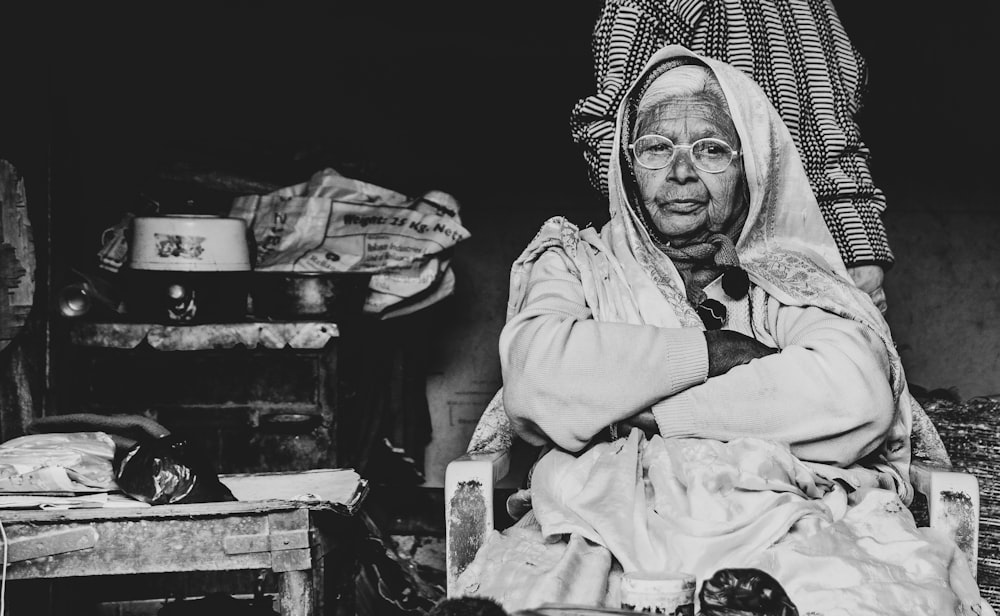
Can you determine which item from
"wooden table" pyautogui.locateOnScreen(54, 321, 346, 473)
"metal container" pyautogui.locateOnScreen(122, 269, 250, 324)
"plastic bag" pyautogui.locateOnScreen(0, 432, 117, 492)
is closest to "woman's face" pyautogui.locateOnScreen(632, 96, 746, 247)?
"wooden table" pyautogui.locateOnScreen(54, 321, 346, 473)

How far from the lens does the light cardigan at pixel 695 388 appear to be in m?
2.61

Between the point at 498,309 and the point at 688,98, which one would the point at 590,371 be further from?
the point at 498,309

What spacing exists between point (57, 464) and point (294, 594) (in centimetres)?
71

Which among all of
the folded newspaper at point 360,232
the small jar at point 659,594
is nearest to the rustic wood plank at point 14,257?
the folded newspaper at point 360,232

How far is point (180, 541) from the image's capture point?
9.05 feet

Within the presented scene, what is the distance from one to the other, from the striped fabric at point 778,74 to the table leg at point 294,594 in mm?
1608

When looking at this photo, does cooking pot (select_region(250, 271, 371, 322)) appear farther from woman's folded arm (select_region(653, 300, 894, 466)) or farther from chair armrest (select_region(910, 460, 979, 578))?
chair armrest (select_region(910, 460, 979, 578))

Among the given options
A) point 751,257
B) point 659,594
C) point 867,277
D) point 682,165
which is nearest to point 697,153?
point 682,165

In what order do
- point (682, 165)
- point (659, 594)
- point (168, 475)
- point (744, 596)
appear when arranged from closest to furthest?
point (744, 596)
point (659, 594)
point (168, 475)
point (682, 165)

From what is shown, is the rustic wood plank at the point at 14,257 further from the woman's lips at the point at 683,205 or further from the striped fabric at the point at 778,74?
the woman's lips at the point at 683,205

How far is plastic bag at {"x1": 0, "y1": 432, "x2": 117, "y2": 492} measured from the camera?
9.36ft

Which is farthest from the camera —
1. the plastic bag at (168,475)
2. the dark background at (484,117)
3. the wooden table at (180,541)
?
the dark background at (484,117)

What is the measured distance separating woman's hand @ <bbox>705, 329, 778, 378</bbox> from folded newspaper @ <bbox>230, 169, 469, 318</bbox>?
6.82 ft

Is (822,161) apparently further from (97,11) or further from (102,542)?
(97,11)
